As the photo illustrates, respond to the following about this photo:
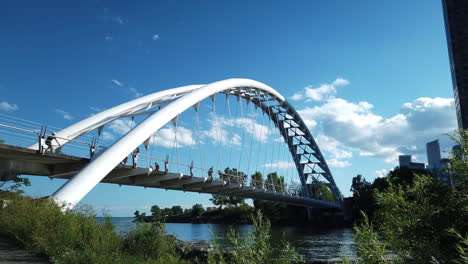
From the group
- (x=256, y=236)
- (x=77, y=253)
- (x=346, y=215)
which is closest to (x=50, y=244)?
(x=77, y=253)

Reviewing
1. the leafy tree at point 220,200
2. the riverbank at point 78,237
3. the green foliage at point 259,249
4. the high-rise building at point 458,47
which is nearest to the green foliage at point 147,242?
the riverbank at point 78,237

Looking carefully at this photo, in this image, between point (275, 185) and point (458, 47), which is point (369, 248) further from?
point (458, 47)

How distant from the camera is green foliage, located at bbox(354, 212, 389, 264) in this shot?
3.29 m

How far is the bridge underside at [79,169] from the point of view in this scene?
13.4 metres

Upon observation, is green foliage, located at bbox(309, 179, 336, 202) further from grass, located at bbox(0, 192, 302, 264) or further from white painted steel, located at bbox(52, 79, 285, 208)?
grass, located at bbox(0, 192, 302, 264)

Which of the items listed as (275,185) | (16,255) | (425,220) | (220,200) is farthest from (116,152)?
(220,200)

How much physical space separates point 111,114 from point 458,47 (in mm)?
48102

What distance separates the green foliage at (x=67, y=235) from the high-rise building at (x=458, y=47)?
4693 cm

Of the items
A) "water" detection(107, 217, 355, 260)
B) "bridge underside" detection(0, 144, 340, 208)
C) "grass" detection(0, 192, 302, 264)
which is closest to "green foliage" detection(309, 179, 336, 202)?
"water" detection(107, 217, 355, 260)

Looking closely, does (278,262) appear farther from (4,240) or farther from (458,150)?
(4,240)

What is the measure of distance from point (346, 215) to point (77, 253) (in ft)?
198

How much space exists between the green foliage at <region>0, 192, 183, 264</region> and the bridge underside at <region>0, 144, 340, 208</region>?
378 cm

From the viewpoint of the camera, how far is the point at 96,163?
13.4m

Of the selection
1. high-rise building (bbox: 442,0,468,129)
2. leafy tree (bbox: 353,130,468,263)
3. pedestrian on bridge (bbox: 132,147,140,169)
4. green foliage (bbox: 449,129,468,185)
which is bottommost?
leafy tree (bbox: 353,130,468,263)
